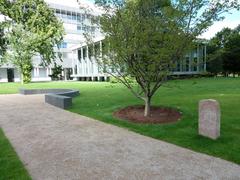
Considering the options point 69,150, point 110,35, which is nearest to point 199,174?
point 69,150

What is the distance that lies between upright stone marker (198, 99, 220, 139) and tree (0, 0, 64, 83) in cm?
3420

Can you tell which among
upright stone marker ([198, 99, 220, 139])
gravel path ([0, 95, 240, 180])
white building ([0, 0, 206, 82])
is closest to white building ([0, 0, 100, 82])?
white building ([0, 0, 206, 82])

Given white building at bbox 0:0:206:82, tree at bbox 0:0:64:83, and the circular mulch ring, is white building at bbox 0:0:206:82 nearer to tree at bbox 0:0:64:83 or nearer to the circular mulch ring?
tree at bbox 0:0:64:83

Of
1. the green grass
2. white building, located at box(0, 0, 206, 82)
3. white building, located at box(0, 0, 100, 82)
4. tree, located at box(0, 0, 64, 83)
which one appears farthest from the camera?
white building, located at box(0, 0, 100, 82)

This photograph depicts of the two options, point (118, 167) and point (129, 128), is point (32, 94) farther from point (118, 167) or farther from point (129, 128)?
point (118, 167)

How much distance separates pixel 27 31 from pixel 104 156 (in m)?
36.6

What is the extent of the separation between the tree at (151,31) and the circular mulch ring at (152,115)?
387mm

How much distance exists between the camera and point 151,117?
8.38 metres

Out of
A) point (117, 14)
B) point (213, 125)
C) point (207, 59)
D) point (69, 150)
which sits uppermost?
point (117, 14)

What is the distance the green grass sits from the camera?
4.07m

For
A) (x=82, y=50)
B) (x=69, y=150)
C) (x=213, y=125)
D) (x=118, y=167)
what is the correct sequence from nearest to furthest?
(x=118, y=167)
(x=69, y=150)
(x=213, y=125)
(x=82, y=50)

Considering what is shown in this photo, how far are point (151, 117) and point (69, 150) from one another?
3.65m

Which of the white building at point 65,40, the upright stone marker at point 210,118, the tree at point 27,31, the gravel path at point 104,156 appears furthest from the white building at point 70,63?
the upright stone marker at point 210,118

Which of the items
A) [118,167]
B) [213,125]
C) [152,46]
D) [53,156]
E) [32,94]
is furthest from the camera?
[32,94]
